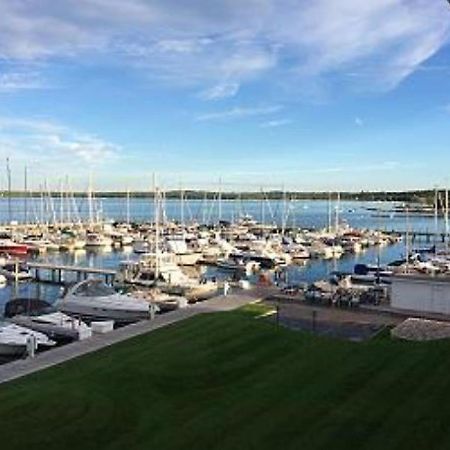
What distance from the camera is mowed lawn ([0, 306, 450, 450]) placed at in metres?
14.2

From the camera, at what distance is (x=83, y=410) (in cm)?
1611

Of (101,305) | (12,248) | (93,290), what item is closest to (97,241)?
(12,248)

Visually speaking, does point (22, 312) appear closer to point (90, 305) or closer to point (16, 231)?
point (90, 305)

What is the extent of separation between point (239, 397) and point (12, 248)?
235 ft

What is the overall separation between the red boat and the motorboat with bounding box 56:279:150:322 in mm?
48020

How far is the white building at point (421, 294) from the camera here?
2956 centimetres

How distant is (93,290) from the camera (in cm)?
3766

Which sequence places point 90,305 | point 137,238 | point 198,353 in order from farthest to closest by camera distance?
point 137,238, point 90,305, point 198,353

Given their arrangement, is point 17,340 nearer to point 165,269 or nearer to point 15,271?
point 165,269

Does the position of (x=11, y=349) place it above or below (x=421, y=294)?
below

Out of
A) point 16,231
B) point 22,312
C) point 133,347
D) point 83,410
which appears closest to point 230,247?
point 16,231

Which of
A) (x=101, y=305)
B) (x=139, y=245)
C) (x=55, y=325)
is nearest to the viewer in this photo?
(x=55, y=325)

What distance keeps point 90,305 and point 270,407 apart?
22048 millimetres

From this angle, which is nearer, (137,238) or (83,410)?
(83,410)
